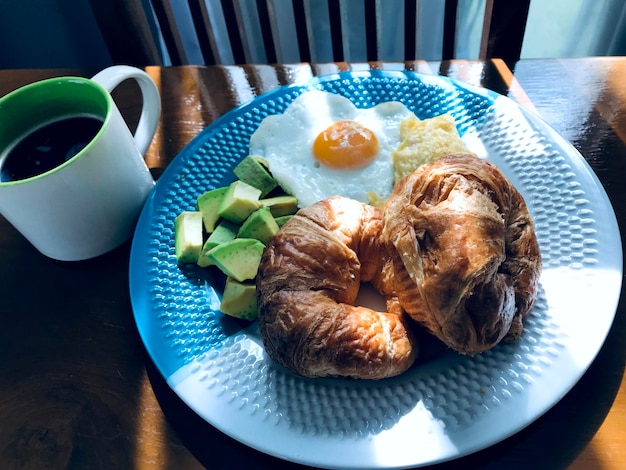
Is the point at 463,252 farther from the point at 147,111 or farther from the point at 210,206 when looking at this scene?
the point at 147,111

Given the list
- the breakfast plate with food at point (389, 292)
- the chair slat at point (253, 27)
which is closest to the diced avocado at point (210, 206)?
the breakfast plate with food at point (389, 292)

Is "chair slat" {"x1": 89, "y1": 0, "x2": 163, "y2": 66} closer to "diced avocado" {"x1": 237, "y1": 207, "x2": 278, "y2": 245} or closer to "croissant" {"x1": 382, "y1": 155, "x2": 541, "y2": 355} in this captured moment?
"diced avocado" {"x1": 237, "y1": 207, "x2": 278, "y2": 245}

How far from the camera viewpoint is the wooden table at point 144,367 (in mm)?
818

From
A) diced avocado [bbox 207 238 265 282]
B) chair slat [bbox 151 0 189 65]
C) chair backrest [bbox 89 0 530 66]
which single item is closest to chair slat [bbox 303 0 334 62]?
chair backrest [bbox 89 0 530 66]

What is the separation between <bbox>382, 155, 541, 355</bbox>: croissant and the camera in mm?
815

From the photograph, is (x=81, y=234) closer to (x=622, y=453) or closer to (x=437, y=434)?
(x=437, y=434)

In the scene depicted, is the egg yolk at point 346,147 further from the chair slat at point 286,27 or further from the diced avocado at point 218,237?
the chair slat at point 286,27

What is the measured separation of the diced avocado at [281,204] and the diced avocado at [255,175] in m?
0.03

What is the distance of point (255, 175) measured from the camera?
4.00 feet

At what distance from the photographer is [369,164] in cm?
129

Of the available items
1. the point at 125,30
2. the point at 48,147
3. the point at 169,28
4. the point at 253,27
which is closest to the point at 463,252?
the point at 48,147

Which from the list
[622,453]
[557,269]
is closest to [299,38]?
[557,269]

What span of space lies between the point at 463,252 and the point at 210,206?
0.59 metres

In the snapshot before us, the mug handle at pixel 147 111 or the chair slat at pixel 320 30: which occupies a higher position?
the mug handle at pixel 147 111
